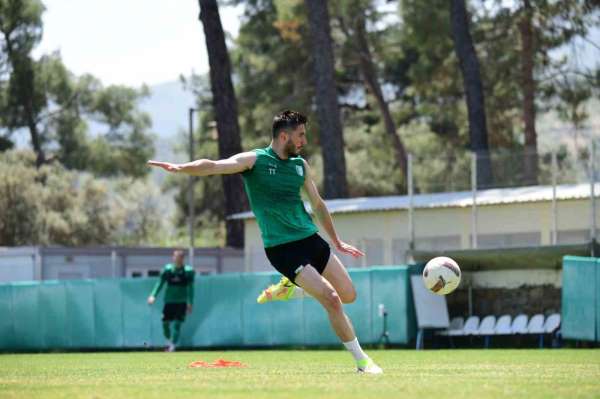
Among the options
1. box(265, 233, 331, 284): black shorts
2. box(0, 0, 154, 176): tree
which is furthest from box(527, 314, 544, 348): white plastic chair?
box(0, 0, 154, 176): tree

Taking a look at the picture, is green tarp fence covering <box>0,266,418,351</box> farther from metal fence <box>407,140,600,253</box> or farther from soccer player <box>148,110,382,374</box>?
soccer player <box>148,110,382,374</box>

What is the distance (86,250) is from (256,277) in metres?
10.7

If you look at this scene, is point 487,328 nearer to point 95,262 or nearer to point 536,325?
point 536,325

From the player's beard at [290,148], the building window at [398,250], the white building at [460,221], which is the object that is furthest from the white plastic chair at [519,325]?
the player's beard at [290,148]

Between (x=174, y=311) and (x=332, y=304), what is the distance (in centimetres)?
1485

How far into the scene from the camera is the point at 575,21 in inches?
1485

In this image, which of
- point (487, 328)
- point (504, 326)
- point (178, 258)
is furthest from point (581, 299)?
point (178, 258)

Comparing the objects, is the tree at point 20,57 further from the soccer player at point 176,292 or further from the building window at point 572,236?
the building window at point 572,236

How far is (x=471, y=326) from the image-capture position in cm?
2433

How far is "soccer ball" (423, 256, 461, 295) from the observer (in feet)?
44.7

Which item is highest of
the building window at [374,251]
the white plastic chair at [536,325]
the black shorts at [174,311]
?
the building window at [374,251]

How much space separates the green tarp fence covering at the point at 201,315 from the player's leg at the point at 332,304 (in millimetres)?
12844

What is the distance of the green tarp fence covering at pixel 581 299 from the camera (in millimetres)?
21641

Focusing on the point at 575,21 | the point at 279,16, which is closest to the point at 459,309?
the point at 575,21
